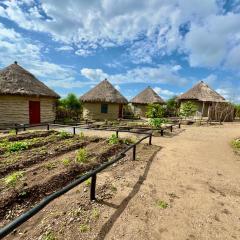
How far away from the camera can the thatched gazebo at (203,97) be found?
2889 centimetres

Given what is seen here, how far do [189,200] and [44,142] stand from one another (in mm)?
7256

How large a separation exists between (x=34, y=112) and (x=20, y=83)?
2.64 m

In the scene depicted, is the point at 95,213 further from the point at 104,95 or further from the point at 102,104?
the point at 104,95

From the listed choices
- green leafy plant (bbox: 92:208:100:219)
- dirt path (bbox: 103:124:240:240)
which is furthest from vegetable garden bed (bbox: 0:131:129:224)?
dirt path (bbox: 103:124:240:240)

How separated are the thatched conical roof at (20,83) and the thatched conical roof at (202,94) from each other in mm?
18024

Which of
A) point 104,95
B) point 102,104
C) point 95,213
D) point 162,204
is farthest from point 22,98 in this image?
point 162,204

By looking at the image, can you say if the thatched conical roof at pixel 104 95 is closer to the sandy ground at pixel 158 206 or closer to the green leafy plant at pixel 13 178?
the sandy ground at pixel 158 206

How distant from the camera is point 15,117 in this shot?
17719 millimetres

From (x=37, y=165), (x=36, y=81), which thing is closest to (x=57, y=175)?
(x=37, y=165)

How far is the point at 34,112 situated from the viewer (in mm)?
18891

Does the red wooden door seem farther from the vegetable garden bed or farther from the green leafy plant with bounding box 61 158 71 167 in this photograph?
the green leafy plant with bounding box 61 158 71 167

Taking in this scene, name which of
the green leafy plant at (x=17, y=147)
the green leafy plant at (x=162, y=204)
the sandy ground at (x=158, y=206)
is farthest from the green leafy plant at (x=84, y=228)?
the green leafy plant at (x=17, y=147)

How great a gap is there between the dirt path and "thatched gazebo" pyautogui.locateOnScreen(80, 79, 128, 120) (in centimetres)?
1777

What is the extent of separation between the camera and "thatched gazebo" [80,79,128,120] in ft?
83.1
